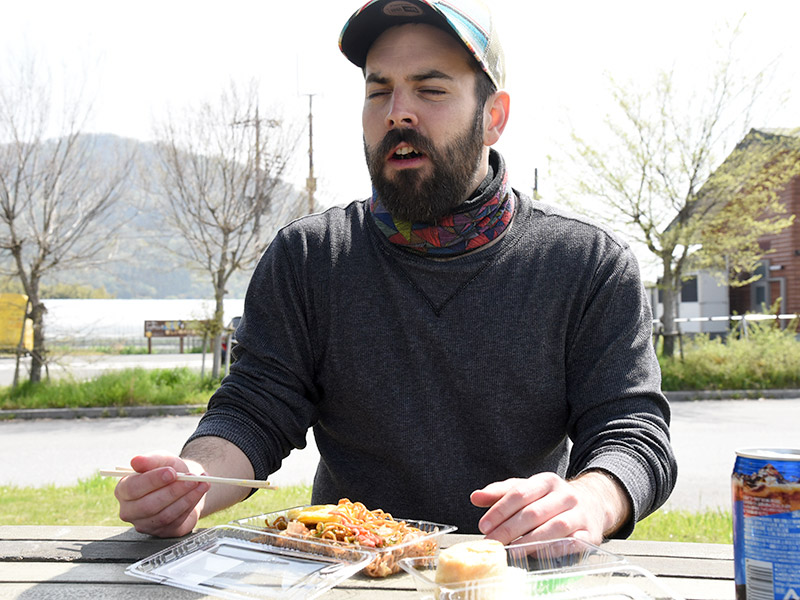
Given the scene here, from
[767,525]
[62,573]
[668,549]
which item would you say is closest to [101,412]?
[62,573]

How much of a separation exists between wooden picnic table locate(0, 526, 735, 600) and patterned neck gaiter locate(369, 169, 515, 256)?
854mm

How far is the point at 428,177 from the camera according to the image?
80.4 inches

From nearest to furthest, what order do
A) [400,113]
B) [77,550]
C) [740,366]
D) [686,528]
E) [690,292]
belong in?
[77,550] < [400,113] < [686,528] < [740,366] < [690,292]

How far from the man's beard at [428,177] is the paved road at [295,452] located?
4207 mm

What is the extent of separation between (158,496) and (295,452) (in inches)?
267

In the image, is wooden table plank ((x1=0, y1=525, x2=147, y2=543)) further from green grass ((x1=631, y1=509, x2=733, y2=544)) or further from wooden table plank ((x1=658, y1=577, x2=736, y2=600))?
green grass ((x1=631, y1=509, x2=733, y2=544))

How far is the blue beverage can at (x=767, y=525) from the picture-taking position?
3.09 feet

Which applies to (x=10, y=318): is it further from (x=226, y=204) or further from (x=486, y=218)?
(x=486, y=218)

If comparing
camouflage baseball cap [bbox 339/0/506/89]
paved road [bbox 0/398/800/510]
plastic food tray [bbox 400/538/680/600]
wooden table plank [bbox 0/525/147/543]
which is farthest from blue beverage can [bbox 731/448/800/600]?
paved road [bbox 0/398/800/510]

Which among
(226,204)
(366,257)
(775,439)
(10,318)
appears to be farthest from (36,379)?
(366,257)

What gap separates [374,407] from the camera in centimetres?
203

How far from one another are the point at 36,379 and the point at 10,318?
1276 mm

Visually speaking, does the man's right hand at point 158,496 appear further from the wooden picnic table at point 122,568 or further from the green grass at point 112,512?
the green grass at point 112,512

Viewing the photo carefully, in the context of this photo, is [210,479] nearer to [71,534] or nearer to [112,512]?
[71,534]
